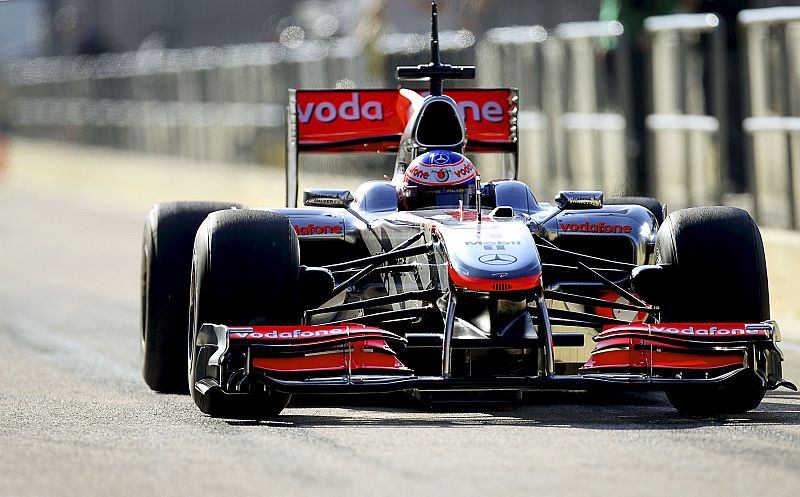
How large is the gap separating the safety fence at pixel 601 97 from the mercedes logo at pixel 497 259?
6437 mm

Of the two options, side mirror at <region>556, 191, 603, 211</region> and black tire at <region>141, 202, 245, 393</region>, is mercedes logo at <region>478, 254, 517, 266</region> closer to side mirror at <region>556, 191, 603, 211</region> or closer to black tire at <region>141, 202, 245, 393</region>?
side mirror at <region>556, 191, 603, 211</region>

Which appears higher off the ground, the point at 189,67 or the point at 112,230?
the point at 189,67

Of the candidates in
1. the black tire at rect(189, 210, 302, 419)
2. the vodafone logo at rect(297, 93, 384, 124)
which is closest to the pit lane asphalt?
the black tire at rect(189, 210, 302, 419)

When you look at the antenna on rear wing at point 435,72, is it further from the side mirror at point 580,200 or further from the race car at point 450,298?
→ the side mirror at point 580,200

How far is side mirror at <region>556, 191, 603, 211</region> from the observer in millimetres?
10414

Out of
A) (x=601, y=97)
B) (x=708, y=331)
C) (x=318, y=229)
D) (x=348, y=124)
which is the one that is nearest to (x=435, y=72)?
(x=348, y=124)

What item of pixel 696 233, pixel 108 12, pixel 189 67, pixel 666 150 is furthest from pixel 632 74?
pixel 108 12

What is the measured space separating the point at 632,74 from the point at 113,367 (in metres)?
9.21

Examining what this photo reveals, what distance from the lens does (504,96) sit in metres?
12.5

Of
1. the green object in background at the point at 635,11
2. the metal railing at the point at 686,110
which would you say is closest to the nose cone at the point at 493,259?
the metal railing at the point at 686,110

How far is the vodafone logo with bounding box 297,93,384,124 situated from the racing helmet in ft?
5.18

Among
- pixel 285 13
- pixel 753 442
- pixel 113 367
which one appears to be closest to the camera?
pixel 753 442

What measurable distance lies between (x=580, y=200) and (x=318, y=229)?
1.52 meters

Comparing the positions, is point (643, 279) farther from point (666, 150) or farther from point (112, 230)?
point (112, 230)
